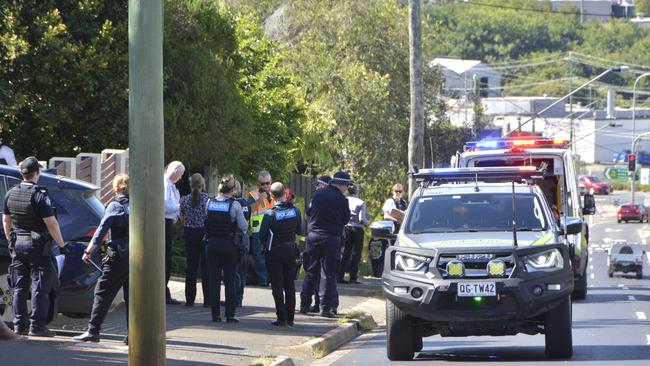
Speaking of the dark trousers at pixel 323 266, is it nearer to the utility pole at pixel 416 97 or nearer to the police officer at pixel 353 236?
the police officer at pixel 353 236

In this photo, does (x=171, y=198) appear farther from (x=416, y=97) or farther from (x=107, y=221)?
(x=416, y=97)

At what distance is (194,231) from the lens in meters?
17.6

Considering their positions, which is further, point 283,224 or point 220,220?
point 283,224

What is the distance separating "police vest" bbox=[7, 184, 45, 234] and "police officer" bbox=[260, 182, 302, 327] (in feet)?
11.2

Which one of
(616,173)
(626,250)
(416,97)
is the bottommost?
(626,250)

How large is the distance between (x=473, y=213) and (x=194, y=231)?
15.4ft

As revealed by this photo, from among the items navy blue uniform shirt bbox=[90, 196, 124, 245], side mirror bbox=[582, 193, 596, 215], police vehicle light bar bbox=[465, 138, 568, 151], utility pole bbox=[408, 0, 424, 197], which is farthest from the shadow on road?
utility pole bbox=[408, 0, 424, 197]

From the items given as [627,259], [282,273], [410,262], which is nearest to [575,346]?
[410,262]

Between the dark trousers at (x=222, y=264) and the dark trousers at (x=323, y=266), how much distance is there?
1766 mm

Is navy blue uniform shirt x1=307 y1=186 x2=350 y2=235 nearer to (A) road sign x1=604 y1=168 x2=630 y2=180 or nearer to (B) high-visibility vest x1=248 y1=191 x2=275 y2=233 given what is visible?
(B) high-visibility vest x1=248 y1=191 x2=275 y2=233

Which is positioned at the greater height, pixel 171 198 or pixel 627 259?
pixel 171 198

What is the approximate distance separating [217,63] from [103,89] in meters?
2.89

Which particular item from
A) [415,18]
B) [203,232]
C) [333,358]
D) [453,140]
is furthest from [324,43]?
[333,358]

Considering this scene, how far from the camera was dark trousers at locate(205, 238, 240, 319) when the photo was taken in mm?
15711
